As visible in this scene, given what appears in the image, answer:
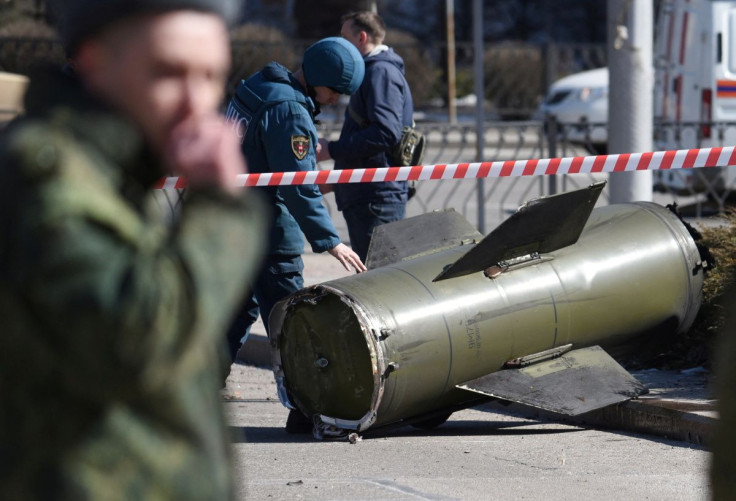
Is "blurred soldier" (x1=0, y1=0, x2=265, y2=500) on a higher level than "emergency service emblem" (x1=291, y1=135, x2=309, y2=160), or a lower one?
higher

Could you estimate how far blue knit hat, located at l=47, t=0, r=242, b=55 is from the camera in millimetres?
1451

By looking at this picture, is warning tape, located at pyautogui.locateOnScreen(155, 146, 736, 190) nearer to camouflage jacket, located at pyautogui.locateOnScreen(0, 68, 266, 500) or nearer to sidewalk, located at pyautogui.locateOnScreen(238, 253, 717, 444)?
sidewalk, located at pyautogui.locateOnScreen(238, 253, 717, 444)

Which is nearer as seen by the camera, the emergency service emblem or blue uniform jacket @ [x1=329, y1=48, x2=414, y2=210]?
the emergency service emblem

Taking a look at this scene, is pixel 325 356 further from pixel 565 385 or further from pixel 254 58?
pixel 254 58

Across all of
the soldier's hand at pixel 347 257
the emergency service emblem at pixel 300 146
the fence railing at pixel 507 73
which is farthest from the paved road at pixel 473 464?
the fence railing at pixel 507 73

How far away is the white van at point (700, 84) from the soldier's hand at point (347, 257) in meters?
7.73

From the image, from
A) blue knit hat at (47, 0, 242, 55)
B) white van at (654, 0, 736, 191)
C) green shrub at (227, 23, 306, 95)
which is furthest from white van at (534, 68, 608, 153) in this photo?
blue knit hat at (47, 0, 242, 55)

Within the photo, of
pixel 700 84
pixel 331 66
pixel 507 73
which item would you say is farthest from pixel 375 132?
pixel 507 73

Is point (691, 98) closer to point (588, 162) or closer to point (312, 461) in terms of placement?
point (588, 162)

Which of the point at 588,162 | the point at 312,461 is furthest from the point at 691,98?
the point at 312,461

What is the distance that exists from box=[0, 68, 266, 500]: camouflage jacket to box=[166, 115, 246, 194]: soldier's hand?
0.08ft

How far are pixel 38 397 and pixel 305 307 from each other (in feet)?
12.6

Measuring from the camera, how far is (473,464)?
16.0 feet

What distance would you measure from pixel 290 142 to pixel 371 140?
124 centimetres
